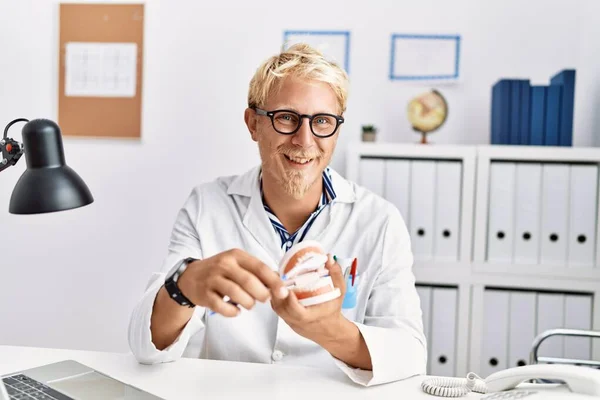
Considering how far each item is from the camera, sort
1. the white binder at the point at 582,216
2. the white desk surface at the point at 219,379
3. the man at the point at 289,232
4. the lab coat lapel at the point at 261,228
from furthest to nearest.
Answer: the white binder at the point at 582,216 → the lab coat lapel at the point at 261,228 → the man at the point at 289,232 → the white desk surface at the point at 219,379

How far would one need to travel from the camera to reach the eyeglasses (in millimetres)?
1561

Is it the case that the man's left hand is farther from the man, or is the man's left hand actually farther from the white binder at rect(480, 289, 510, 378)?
the white binder at rect(480, 289, 510, 378)

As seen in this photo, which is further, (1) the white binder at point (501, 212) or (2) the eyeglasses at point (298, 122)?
(1) the white binder at point (501, 212)

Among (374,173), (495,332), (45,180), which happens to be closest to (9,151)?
(45,180)

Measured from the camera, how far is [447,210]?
2.26 metres

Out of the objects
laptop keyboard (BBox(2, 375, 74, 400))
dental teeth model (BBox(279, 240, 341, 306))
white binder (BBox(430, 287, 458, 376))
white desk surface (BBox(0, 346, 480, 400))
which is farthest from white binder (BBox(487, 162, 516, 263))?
laptop keyboard (BBox(2, 375, 74, 400))

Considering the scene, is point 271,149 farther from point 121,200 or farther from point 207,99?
point 121,200

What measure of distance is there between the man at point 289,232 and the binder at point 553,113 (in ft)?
2.99

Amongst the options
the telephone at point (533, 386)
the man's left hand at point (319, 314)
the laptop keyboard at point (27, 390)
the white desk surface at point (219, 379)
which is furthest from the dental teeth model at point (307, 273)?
the laptop keyboard at point (27, 390)

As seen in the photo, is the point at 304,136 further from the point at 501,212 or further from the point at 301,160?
the point at 501,212

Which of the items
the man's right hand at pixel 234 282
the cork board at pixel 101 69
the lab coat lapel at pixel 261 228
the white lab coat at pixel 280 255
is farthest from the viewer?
the cork board at pixel 101 69

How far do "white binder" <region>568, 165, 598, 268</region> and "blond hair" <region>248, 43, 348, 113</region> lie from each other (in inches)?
40.9

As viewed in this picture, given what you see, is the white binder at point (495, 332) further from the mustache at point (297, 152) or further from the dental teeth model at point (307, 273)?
the dental teeth model at point (307, 273)

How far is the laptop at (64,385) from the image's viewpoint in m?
1.11
